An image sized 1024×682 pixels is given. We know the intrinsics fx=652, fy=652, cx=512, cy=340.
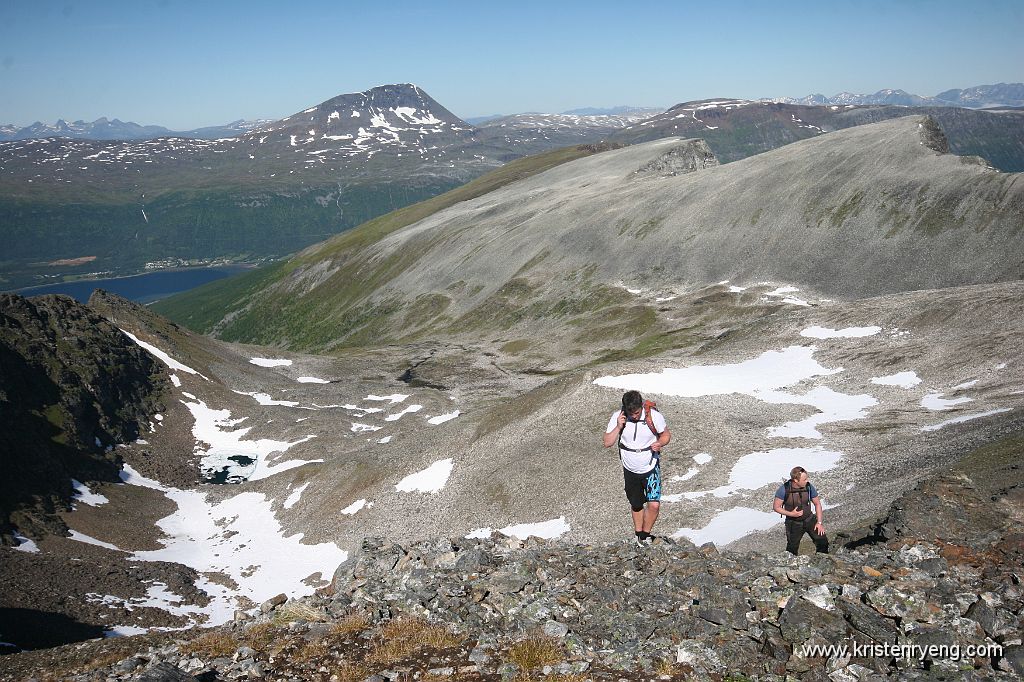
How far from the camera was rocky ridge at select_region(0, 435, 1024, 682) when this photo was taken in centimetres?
1321

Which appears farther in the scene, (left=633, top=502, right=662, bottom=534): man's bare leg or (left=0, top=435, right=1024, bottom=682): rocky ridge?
(left=633, top=502, right=662, bottom=534): man's bare leg

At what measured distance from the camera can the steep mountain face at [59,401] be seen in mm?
58406

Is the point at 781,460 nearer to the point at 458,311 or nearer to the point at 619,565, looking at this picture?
the point at 619,565

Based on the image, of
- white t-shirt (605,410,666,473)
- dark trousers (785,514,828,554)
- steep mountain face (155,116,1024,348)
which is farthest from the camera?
steep mountain face (155,116,1024,348)

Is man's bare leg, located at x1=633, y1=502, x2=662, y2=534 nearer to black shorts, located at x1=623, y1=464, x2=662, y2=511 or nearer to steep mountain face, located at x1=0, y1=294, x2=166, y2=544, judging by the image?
black shorts, located at x1=623, y1=464, x2=662, y2=511

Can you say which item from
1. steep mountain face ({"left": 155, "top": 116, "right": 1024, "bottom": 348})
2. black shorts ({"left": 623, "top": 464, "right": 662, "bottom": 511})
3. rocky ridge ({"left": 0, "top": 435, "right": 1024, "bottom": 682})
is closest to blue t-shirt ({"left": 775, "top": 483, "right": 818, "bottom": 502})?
rocky ridge ({"left": 0, "top": 435, "right": 1024, "bottom": 682})

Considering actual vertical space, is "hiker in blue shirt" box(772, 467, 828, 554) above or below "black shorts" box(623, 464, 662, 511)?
below

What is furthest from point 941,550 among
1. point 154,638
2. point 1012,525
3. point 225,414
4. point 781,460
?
point 225,414

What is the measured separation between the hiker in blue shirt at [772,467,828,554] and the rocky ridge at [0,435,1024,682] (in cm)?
215

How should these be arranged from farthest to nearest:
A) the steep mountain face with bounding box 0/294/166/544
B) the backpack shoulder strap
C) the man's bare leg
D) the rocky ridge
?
the steep mountain face with bounding box 0/294/166/544 < the man's bare leg < the backpack shoulder strap < the rocky ridge

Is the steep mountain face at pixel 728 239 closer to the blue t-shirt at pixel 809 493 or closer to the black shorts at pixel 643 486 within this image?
the blue t-shirt at pixel 809 493

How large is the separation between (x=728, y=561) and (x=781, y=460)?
26.2 metres

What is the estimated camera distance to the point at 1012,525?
20875 millimetres

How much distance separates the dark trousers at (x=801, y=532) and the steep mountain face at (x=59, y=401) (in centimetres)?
5509
